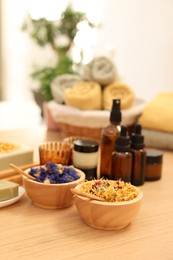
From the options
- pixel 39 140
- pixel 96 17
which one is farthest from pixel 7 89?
pixel 39 140

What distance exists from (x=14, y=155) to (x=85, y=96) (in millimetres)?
414

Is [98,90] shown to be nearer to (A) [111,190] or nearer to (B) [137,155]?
(B) [137,155]

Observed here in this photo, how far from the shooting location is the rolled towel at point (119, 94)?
1.27m

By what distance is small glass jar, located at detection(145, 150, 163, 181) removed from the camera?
952 mm

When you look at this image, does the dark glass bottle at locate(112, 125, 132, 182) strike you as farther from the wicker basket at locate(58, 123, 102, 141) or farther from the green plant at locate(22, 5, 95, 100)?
the green plant at locate(22, 5, 95, 100)

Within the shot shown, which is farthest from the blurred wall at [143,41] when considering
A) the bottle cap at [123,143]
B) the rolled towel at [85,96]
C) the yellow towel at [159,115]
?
the bottle cap at [123,143]

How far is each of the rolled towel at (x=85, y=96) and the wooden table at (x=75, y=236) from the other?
0.47m

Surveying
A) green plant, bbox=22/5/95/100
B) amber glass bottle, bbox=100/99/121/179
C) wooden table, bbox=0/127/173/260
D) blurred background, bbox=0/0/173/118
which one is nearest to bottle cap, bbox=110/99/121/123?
amber glass bottle, bbox=100/99/121/179

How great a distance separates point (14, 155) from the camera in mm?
891

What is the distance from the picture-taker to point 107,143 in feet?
3.11

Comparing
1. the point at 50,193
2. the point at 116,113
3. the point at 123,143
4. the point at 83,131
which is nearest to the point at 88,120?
the point at 83,131

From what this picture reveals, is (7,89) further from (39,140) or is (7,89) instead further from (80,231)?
(80,231)

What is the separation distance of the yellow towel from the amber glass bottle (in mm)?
322

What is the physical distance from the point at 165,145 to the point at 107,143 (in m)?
0.37
